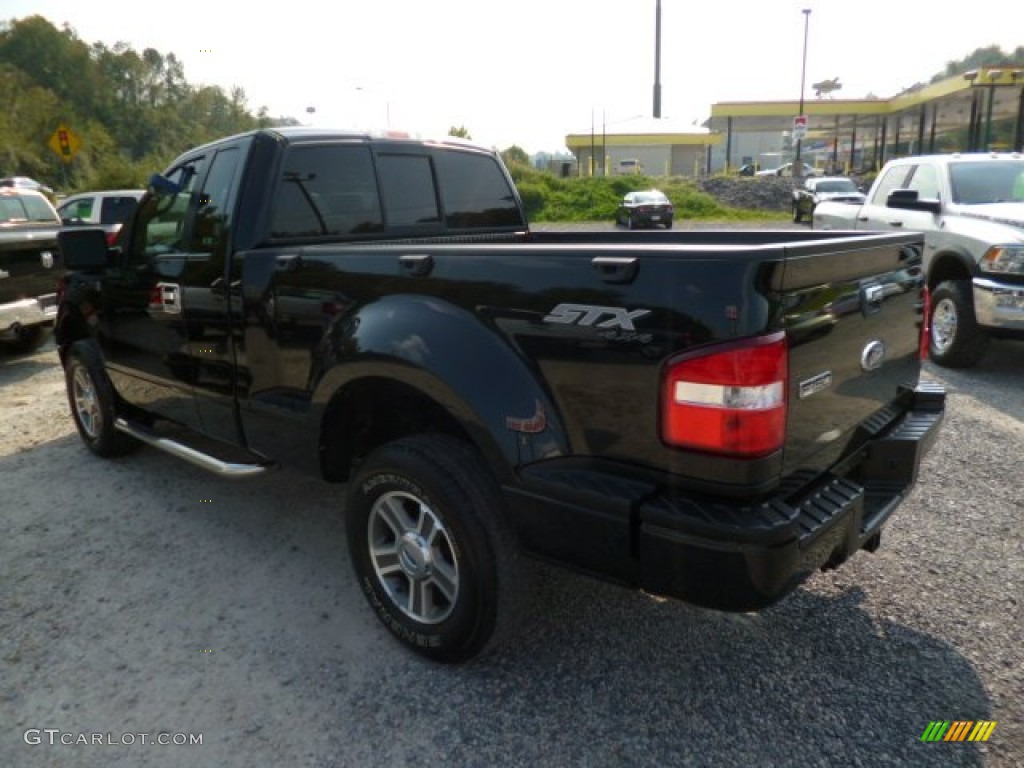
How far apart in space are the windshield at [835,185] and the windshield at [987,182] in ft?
62.5

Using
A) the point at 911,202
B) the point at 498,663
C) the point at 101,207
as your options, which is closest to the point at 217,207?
the point at 498,663

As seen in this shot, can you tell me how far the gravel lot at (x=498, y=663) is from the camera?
2.33 m

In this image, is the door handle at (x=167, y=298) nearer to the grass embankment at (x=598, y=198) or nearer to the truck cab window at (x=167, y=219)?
the truck cab window at (x=167, y=219)

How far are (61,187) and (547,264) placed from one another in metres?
65.7

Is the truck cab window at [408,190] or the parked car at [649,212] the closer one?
the truck cab window at [408,190]

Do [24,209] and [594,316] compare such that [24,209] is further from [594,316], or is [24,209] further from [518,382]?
[594,316]

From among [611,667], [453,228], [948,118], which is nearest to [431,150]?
[453,228]

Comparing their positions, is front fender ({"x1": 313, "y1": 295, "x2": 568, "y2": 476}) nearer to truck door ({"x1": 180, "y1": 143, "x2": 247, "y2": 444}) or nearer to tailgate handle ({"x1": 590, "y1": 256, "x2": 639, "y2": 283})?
tailgate handle ({"x1": 590, "y1": 256, "x2": 639, "y2": 283})

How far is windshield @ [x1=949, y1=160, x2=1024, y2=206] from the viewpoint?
7.18 m

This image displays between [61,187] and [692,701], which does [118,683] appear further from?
[61,187]

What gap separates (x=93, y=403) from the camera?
4980 mm

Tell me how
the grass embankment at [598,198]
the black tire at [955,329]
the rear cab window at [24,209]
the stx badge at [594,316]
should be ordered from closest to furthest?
the stx badge at [594,316] → the black tire at [955,329] → the rear cab window at [24,209] → the grass embankment at [598,198]

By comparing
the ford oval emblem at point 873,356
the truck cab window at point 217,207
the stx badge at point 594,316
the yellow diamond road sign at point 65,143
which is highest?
the yellow diamond road sign at point 65,143

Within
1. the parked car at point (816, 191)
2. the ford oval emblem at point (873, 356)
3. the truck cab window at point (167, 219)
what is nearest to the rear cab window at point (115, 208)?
the truck cab window at point (167, 219)
